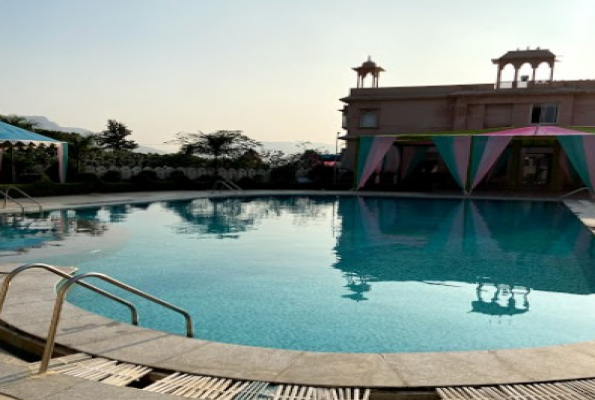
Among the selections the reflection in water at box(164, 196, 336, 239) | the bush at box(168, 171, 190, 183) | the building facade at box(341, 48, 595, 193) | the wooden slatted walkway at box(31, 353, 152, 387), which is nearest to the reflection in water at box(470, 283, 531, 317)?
the wooden slatted walkway at box(31, 353, 152, 387)

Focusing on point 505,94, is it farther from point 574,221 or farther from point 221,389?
point 221,389

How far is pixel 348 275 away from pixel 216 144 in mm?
24075

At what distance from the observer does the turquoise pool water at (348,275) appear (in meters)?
6.06

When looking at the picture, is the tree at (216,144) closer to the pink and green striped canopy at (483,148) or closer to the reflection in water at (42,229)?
the pink and green striped canopy at (483,148)

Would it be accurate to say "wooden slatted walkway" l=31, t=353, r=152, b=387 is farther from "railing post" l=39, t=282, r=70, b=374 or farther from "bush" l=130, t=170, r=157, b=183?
"bush" l=130, t=170, r=157, b=183

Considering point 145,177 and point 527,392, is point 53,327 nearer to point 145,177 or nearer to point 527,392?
point 527,392

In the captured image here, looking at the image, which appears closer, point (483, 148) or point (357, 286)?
point (357, 286)

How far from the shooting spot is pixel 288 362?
12.9ft

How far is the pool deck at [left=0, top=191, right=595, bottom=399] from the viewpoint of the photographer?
3.56 meters

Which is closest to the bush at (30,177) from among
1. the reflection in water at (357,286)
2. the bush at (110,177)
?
the bush at (110,177)

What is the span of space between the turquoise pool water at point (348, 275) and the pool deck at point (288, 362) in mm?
1408

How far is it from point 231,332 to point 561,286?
6.28m

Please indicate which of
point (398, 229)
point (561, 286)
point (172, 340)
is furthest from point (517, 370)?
point (398, 229)

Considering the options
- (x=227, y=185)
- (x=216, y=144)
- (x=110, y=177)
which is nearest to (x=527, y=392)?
(x=227, y=185)
